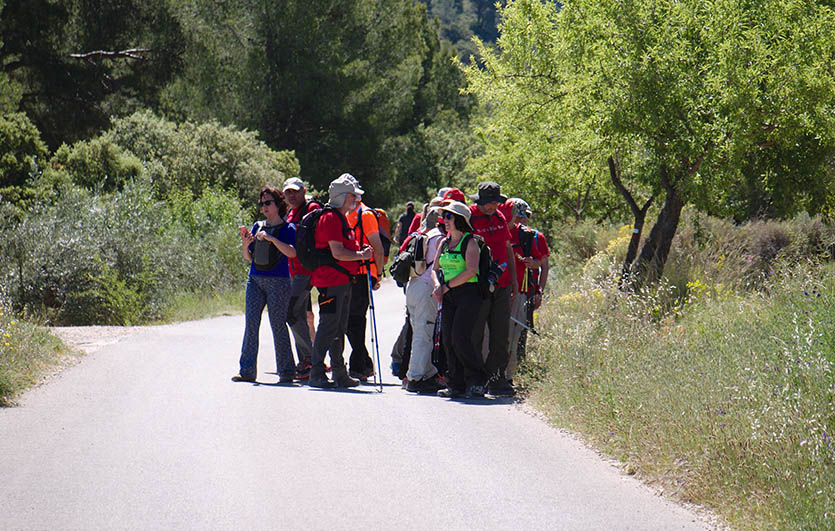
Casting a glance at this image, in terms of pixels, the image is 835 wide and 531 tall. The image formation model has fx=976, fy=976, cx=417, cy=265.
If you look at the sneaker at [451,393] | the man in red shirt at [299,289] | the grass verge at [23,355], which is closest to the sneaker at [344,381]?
the man in red shirt at [299,289]

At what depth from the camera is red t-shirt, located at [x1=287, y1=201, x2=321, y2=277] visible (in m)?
10.4

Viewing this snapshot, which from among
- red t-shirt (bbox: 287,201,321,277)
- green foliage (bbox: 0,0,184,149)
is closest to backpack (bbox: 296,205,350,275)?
red t-shirt (bbox: 287,201,321,277)

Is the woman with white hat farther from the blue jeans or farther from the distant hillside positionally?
the distant hillside

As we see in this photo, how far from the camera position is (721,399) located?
6738 millimetres

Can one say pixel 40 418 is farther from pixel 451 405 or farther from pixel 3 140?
pixel 3 140

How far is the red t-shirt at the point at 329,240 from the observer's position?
32.8 feet

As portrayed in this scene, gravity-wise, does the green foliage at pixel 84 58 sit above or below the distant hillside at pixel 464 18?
below

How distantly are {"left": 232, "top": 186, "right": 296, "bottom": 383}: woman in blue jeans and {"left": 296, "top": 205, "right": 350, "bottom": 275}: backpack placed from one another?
0.36 m

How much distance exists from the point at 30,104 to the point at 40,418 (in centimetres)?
2038

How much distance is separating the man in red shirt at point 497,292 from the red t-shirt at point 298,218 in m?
1.72

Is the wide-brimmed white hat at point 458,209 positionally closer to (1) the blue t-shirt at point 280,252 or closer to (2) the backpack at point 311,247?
(2) the backpack at point 311,247

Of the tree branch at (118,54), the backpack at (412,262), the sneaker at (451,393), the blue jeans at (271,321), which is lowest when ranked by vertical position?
the sneaker at (451,393)

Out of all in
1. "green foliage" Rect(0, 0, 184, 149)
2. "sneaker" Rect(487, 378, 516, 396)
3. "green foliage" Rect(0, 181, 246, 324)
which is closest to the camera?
"sneaker" Rect(487, 378, 516, 396)

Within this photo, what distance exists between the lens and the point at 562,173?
1788cm
